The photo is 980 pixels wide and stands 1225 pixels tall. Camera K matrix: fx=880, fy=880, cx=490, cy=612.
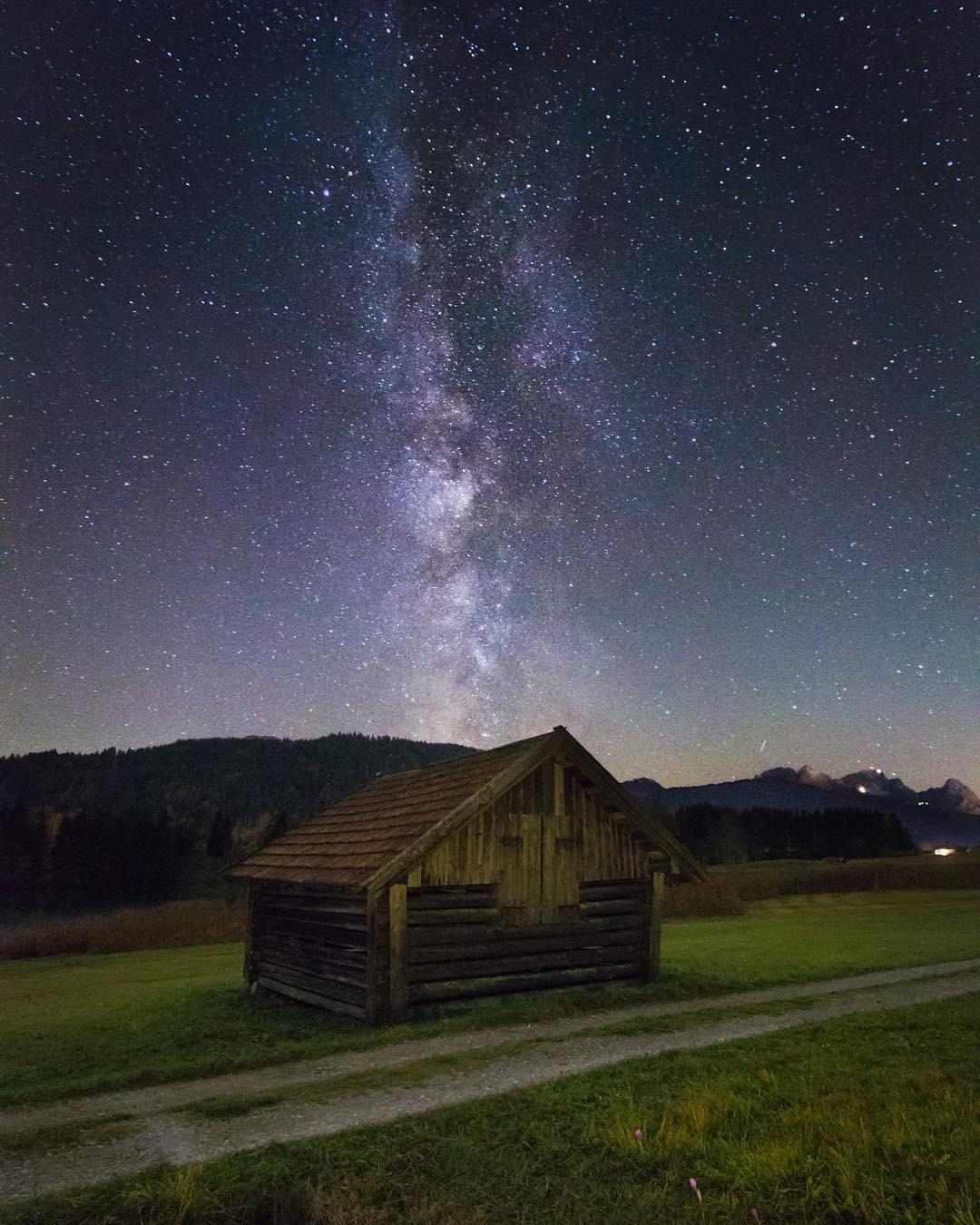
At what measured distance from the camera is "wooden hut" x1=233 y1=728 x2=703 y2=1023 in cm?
1576

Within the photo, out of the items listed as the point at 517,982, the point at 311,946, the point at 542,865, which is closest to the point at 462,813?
the point at 542,865

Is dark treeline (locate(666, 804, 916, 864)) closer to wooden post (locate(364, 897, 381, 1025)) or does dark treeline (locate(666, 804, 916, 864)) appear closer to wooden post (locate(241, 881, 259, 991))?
wooden post (locate(241, 881, 259, 991))

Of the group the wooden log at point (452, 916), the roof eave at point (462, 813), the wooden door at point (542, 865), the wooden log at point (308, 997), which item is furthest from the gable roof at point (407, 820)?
the wooden log at point (308, 997)

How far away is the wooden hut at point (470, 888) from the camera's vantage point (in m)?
15.8

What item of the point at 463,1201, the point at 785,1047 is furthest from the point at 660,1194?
the point at 785,1047

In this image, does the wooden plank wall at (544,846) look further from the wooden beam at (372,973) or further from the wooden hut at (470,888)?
the wooden beam at (372,973)

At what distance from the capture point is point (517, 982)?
17.0 m

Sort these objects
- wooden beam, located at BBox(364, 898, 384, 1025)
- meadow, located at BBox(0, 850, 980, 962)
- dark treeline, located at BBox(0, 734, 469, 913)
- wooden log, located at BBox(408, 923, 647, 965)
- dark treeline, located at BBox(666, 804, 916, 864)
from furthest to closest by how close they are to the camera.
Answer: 1. dark treeline, located at BBox(666, 804, 916, 864)
2. dark treeline, located at BBox(0, 734, 469, 913)
3. meadow, located at BBox(0, 850, 980, 962)
4. wooden log, located at BBox(408, 923, 647, 965)
5. wooden beam, located at BBox(364, 898, 384, 1025)

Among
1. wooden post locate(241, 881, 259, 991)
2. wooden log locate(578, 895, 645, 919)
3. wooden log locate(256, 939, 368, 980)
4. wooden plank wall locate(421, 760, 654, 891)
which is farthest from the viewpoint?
wooden post locate(241, 881, 259, 991)

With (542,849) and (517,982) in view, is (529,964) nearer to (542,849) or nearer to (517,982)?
(517,982)

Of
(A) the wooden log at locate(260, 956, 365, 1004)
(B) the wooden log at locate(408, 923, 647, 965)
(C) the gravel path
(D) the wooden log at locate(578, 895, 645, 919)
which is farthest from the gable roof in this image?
(C) the gravel path

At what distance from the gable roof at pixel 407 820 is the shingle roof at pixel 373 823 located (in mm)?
35

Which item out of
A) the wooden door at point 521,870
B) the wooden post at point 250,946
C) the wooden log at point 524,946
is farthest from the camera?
the wooden post at point 250,946

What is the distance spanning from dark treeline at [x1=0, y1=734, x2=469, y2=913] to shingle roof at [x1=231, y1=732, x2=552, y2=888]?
20130mm
